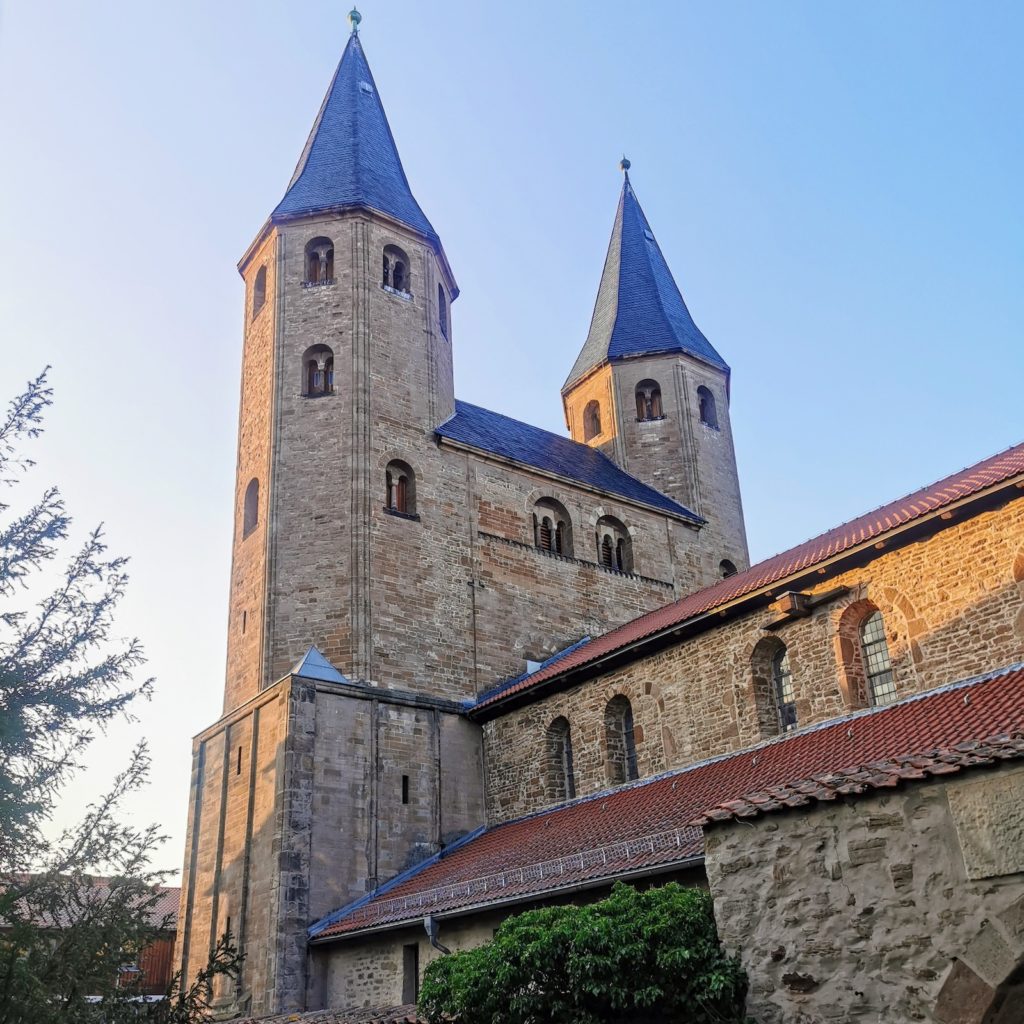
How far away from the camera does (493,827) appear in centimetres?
2081

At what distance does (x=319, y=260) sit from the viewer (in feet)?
85.2

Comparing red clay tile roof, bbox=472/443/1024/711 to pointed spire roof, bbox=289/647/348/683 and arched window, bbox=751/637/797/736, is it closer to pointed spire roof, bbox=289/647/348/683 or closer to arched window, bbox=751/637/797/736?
arched window, bbox=751/637/797/736

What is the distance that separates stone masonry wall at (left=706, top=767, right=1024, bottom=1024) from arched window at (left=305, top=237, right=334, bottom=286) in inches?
763

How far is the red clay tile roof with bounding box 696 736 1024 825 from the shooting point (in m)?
8.14

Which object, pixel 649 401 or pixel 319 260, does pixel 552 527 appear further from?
pixel 319 260

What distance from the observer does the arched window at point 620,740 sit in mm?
18656

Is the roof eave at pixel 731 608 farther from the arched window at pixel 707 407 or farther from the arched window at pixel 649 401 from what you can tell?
the arched window at pixel 707 407

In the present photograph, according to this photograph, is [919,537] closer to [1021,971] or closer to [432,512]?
[1021,971]

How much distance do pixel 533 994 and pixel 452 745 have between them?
11.3m

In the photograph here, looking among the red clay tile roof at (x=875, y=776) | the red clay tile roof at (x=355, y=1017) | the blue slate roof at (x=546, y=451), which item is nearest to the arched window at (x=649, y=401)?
the blue slate roof at (x=546, y=451)

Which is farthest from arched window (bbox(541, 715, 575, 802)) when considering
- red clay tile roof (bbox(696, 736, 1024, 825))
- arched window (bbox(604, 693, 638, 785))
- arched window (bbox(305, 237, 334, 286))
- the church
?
arched window (bbox(305, 237, 334, 286))

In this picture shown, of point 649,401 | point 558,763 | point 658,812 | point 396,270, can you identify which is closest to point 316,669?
point 558,763

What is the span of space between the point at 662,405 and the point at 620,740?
14850mm

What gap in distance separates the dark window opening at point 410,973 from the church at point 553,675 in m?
0.05
